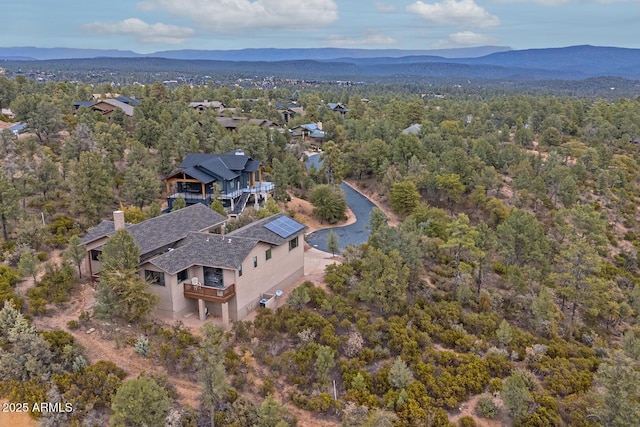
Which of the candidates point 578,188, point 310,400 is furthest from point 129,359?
point 578,188

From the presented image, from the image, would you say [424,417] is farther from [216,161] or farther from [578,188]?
[578,188]

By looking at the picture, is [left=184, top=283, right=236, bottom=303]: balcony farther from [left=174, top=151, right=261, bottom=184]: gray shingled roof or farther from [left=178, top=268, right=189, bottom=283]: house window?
[left=174, top=151, right=261, bottom=184]: gray shingled roof

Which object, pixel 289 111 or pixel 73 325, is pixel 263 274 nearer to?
pixel 73 325

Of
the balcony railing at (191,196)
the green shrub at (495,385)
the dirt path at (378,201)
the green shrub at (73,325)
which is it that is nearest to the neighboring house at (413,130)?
the dirt path at (378,201)

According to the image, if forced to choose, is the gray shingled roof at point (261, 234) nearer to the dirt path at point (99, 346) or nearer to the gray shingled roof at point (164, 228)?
the gray shingled roof at point (164, 228)

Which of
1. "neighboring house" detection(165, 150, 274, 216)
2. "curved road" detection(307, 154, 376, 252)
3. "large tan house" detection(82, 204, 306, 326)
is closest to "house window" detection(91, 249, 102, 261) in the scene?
"large tan house" detection(82, 204, 306, 326)

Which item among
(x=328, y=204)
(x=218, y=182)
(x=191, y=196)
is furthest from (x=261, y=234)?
(x=328, y=204)
